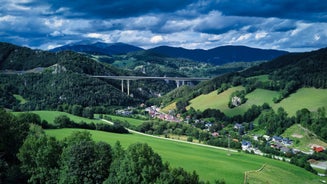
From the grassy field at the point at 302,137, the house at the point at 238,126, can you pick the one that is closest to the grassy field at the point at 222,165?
the grassy field at the point at 302,137

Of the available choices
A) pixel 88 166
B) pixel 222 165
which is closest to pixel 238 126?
pixel 222 165

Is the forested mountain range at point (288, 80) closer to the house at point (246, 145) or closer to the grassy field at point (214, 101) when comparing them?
the grassy field at point (214, 101)

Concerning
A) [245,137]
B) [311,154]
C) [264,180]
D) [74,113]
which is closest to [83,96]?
[74,113]

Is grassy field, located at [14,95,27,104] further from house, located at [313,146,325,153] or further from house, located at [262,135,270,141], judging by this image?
house, located at [313,146,325,153]

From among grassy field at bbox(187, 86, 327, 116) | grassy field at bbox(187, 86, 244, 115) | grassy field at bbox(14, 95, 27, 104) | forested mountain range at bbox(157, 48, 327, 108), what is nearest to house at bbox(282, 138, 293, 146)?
grassy field at bbox(187, 86, 327, 116)

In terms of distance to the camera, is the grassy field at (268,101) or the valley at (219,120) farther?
the grassy field at (268,101)

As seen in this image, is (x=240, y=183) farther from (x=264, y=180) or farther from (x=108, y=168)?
(x=108, y=168)
